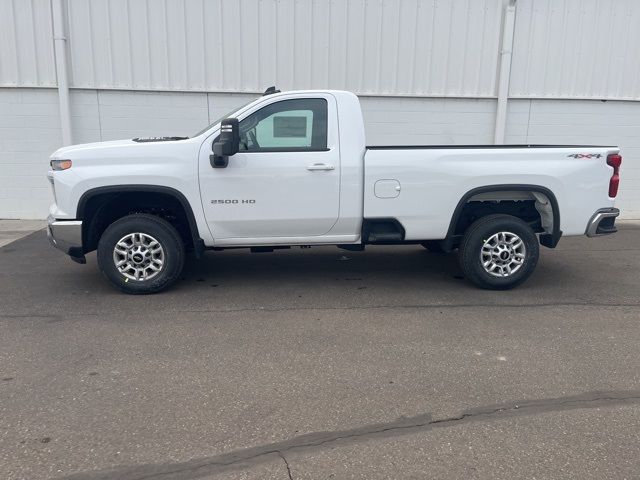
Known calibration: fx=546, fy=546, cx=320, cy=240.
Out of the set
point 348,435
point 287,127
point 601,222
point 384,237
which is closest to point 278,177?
point 287,127

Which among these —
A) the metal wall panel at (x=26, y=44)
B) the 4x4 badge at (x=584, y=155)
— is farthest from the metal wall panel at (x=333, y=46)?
the 4x4 badge at (x=584, y=155)

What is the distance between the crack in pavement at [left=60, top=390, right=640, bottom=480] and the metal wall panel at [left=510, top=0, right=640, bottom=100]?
27.5 feet

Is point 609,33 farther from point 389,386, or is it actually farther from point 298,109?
point 389,386

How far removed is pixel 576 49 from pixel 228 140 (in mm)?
8429

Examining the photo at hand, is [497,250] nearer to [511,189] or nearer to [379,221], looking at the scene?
[511,189]

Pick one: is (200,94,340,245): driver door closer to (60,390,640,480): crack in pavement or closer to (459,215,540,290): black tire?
(459,215,540,290): black tire

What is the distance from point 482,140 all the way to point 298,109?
20.4 ft

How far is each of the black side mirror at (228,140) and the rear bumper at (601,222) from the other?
3807mm

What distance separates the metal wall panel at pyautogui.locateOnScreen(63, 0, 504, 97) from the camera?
32.3 ft

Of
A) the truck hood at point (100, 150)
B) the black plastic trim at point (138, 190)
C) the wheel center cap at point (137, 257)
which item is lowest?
the wheel center cap at point (137, 257)

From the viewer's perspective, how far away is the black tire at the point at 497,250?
580 cm

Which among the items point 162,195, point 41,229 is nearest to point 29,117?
point 41,229

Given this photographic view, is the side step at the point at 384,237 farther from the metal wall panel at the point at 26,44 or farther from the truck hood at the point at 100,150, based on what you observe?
the metal wall panel at the point at 26,44

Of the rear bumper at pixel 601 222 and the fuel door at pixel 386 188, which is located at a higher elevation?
the fuel door at pixel 386 188
